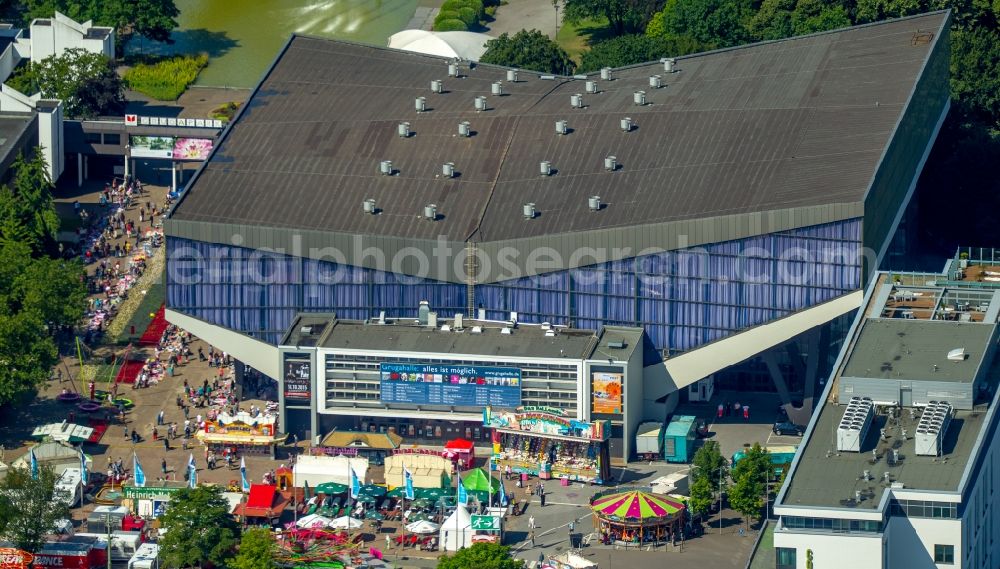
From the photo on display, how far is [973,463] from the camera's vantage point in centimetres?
19825

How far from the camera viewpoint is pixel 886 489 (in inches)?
7672

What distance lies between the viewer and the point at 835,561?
193 meters

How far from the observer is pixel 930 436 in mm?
199750

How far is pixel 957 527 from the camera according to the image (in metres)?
194

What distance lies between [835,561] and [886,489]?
258 inches

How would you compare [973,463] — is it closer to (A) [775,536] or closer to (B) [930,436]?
(B) [930,436]

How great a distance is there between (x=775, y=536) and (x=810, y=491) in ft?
15.5

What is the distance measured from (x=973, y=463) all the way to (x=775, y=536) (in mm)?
15914

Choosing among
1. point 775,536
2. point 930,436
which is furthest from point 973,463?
point 775,536

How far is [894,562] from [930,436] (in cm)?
1007

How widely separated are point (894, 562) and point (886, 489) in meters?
5.28

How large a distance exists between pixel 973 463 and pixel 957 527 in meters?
6.41

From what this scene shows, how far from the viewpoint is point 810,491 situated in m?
196
